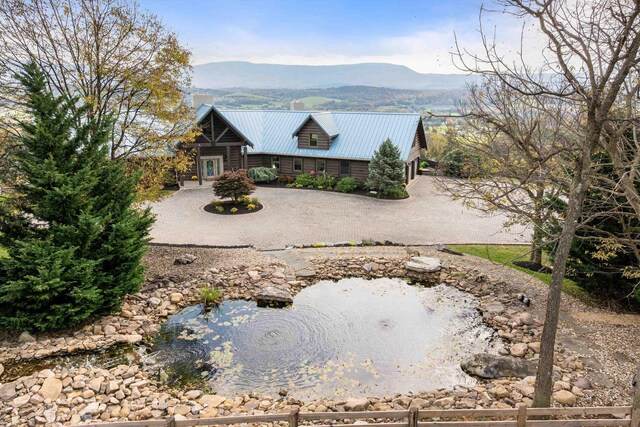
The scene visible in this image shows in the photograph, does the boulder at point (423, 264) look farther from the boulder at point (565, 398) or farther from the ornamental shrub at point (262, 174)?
the ornamental shrub at point (262, 174)

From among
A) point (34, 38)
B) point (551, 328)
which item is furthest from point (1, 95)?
point (551, 328)

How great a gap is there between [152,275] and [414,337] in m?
9.24

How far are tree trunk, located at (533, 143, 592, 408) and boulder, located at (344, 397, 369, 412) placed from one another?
10.3 ft

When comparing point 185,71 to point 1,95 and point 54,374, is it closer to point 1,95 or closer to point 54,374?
point 1,95

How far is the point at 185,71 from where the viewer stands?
16.1 meters

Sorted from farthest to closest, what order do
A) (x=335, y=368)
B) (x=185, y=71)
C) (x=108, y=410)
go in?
(x=185, y=71), (x=335, y=368), (x=108, y=410)

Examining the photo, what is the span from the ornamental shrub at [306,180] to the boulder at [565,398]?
77.5 ft

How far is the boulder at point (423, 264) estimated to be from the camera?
15.9m

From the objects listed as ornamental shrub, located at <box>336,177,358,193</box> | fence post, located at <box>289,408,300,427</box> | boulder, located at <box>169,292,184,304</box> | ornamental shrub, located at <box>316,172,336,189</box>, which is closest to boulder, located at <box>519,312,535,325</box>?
fence post, located at <box>289,408,300,427</box>

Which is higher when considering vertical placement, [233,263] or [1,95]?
[1,95]

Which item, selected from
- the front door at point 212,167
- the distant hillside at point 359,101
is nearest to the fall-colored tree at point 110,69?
the front door at point 212,167

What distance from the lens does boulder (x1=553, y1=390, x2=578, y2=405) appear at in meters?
8.34

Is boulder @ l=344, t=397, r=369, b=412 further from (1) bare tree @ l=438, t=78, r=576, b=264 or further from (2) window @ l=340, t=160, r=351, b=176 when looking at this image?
(2) window @ l=340, t=160, r=351, b=176

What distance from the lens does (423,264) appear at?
634 inches
